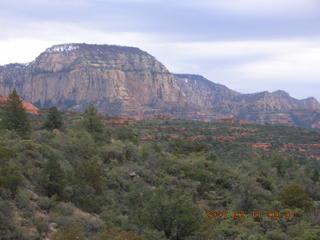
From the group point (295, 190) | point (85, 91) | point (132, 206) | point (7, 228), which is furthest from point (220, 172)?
point (85, 91)

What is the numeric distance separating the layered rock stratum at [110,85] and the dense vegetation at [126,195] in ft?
400

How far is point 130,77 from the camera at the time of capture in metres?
181

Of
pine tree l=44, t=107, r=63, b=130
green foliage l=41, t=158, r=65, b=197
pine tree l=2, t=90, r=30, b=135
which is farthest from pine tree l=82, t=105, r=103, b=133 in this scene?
green foliage l=41, t=158, r=65, b=197

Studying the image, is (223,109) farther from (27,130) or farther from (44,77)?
(27,130)

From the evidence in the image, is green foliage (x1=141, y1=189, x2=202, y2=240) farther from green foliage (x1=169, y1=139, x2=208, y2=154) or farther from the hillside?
green foliage (x1=169, y1=139, x2=208, y2=154)

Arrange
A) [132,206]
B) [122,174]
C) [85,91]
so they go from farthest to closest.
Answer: [85,91]
[122,174]
[132,206]

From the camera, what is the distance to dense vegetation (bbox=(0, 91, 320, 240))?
16453 mm

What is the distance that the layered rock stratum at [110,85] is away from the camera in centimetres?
16800

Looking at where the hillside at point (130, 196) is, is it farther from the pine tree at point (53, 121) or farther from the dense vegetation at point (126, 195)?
the pine tree at point (53, 121)

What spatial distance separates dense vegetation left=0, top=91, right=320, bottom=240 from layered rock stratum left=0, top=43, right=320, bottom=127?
12202 centimetres

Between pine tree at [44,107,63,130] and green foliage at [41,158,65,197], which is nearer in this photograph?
green foliage at [41,158,65,197]

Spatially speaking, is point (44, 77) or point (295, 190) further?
point (44, 77)

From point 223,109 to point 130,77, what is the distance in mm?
39619

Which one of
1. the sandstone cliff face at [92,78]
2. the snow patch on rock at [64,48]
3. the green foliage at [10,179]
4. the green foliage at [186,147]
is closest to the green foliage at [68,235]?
the green foliage at [10,179]
